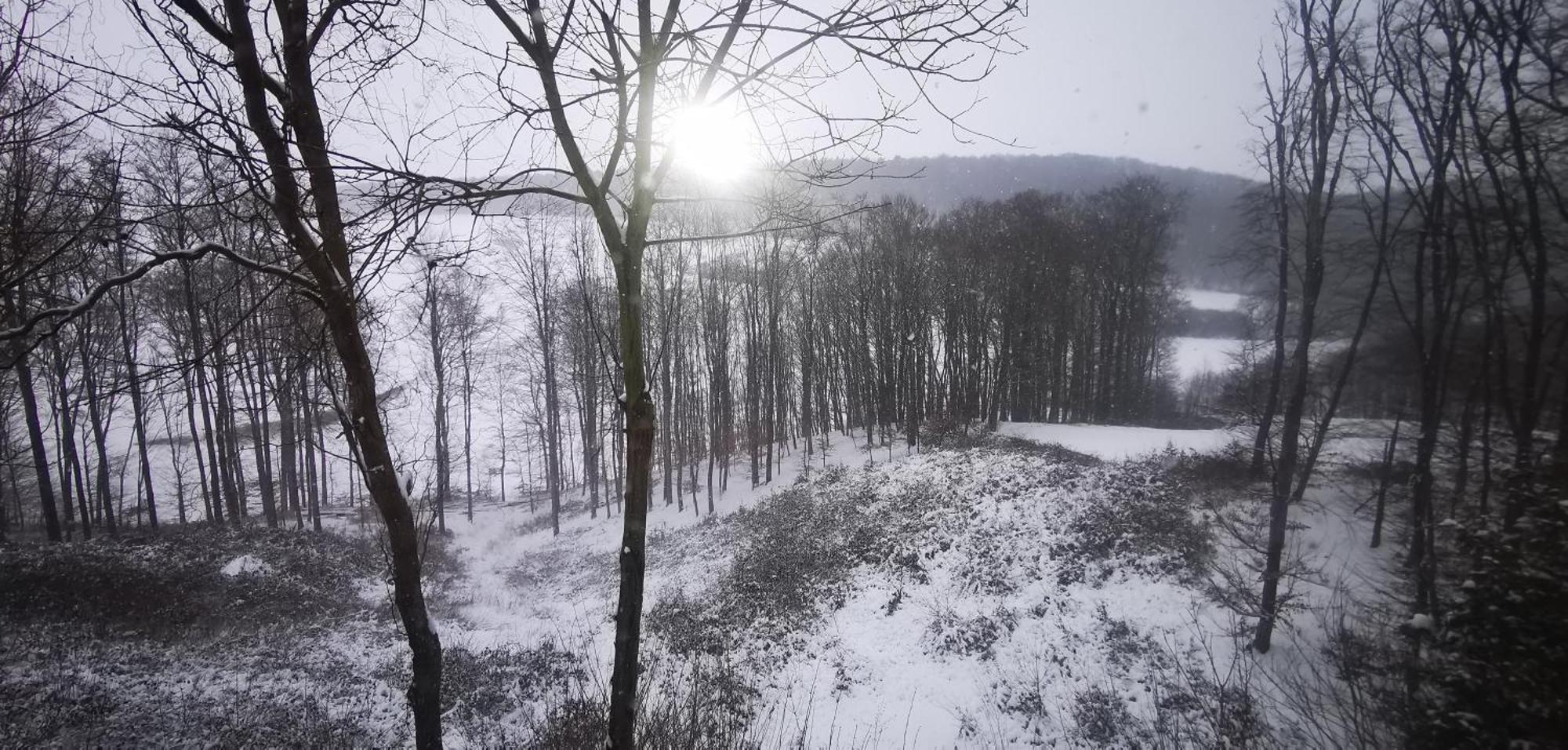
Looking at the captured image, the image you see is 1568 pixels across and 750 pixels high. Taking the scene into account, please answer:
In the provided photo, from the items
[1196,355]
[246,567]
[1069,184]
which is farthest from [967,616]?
[1196,355]

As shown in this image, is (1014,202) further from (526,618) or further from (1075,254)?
(526,618)

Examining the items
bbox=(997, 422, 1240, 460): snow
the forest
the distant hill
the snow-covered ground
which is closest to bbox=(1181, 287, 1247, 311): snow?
the distant hill

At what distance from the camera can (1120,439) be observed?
18.4 metres

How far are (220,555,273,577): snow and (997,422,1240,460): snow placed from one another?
21839 millimetres

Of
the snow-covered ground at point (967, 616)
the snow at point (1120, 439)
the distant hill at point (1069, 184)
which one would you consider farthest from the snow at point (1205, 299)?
the snow-covered ground at point (967, 616)

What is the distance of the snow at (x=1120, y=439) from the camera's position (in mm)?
15867

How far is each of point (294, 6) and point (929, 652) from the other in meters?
11.4

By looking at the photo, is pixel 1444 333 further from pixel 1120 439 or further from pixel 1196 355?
pixel 1196 355

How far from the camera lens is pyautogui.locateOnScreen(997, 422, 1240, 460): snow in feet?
52.1

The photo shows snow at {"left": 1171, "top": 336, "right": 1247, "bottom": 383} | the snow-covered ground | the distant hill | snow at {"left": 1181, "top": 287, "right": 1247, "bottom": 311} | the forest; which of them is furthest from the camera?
snow at {"left": 1171, "top": 336, "right": 1247, "bottom": 383}

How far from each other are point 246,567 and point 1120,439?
79.4 feet

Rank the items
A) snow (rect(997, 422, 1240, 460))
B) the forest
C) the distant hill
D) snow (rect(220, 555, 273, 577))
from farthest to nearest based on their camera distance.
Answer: the distant hill, snow (rect(997, 422, 1240, 460)), snow (rect(220, 555, 273, 577)), the forest

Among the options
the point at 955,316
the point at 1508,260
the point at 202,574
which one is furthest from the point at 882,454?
the point at 202,574

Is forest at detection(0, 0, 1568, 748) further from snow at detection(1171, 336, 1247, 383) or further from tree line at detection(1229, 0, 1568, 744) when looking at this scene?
snow at detection(1171, 336, 1247, 383)
